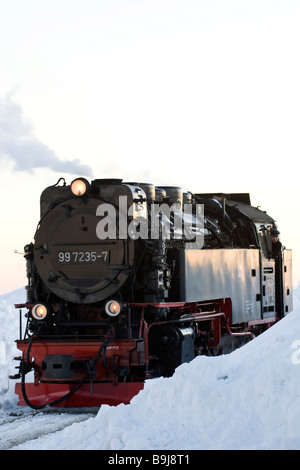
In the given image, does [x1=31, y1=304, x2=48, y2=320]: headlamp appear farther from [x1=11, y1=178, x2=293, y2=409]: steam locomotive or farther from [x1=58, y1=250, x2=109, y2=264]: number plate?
[x1=58, y1=250, x2=109, y2=264]: number plate

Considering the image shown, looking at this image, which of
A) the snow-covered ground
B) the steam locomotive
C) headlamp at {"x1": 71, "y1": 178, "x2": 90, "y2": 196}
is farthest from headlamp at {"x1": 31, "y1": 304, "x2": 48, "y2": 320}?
the snow-covered ground

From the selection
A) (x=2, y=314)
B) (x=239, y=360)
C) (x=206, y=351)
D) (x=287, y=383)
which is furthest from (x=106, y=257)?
(x=2, y=314)

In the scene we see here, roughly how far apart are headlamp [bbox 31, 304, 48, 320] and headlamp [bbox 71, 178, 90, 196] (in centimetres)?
174

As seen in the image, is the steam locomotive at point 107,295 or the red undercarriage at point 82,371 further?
the steam locomotive at point 107,295

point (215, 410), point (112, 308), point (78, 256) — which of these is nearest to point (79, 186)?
point (78, 256)

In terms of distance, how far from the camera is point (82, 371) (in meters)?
11.3

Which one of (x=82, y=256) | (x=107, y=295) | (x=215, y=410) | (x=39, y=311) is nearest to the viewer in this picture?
(x=215, y=410)

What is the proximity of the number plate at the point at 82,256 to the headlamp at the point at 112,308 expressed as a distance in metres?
0.64

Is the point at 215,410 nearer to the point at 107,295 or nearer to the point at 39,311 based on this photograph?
the point at 107,295

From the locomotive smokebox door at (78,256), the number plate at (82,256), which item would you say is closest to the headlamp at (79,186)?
the locomotive smokebox door at (78,256)

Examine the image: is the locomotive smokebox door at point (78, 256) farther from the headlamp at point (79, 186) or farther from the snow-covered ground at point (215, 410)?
the snow-covered ground at point (215, 410)

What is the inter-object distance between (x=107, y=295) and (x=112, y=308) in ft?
0.85

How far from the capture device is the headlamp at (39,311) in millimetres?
11891
